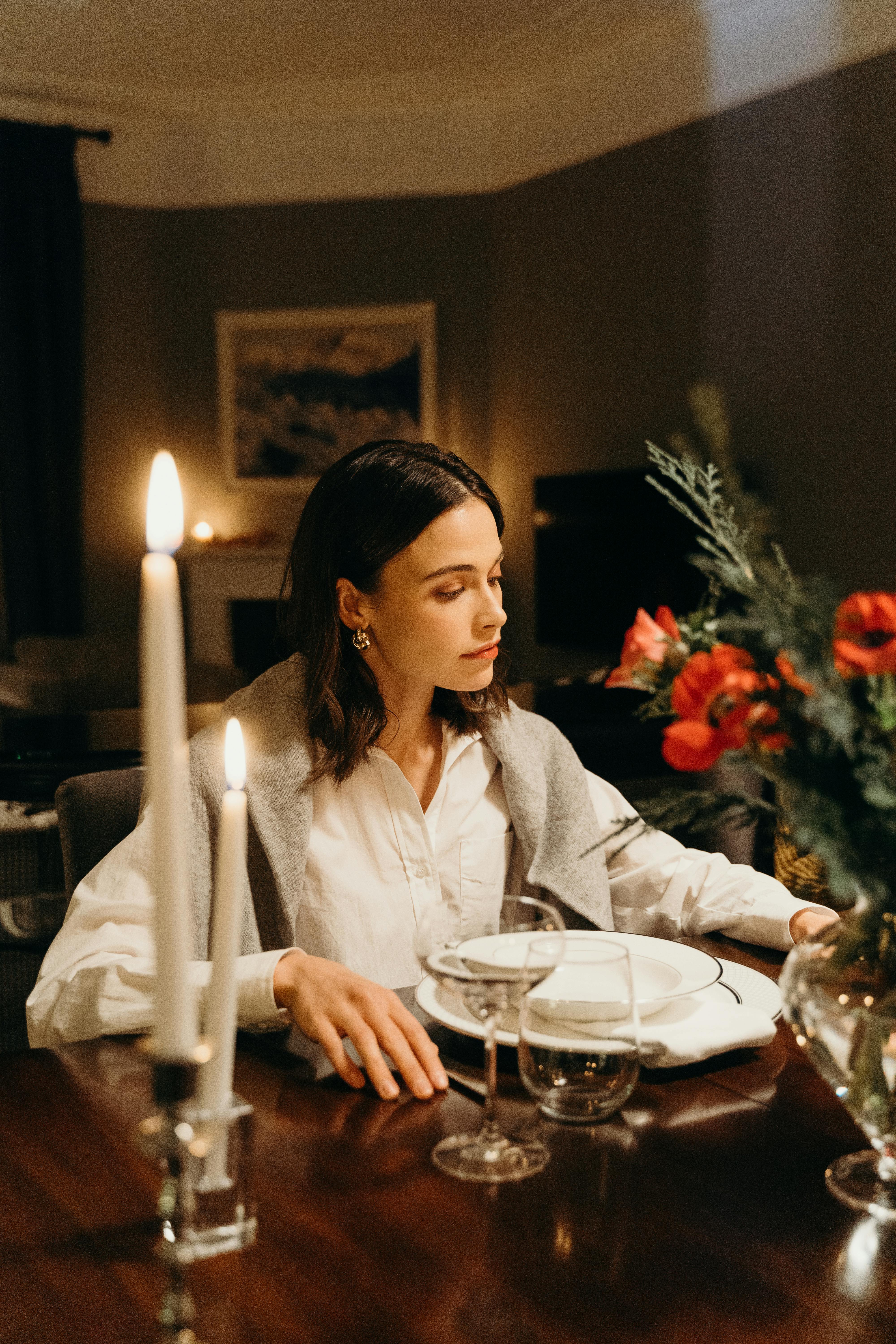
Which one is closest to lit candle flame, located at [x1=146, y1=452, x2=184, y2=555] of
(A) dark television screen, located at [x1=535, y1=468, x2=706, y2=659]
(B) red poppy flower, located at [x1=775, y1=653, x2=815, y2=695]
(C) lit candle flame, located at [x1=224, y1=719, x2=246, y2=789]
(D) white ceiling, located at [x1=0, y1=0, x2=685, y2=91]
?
(C) lit candle flame, located at [x1=224, y1=719, x2=246, y2=789]

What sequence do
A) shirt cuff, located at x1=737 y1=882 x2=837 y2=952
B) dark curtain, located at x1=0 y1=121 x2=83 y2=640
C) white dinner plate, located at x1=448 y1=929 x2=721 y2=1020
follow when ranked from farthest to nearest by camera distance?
dark curtain, located at x1=0 y1=121 x2=83 y2=640
shirt cuff, located at x1=737 y1=882 x2=837 y2=952
white dinner plate, located at x1=448 y1=929 x2=721 y2=1020

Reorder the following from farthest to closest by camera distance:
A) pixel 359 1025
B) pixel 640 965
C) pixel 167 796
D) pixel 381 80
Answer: pixel 381 80 → pixel 640 965 → pixel 359 1025 → pixel 167 796

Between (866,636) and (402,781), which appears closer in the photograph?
(866,636)

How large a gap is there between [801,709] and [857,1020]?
225 millimetres

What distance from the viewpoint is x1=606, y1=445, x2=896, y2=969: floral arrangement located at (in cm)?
72

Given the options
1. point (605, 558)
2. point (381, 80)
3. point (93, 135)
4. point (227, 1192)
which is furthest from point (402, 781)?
point (93, 135)

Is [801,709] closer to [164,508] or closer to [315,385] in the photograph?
[164,508]

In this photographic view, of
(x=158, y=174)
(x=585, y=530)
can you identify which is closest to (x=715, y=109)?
(x=585, y=530)

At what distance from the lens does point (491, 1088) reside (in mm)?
880

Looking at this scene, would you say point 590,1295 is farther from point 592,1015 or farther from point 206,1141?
point 206,1141

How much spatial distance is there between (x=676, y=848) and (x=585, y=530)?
4.36 metres

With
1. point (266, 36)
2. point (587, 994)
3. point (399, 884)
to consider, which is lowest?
point (399, 884)

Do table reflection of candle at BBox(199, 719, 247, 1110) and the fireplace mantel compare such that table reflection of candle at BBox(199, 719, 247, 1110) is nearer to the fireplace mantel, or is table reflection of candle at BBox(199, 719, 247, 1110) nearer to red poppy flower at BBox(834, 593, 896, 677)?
red poppy flower at BBox(834, 593, 896, 677)

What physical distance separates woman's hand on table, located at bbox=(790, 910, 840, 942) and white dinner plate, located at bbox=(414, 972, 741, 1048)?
144 mm
